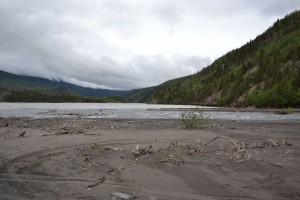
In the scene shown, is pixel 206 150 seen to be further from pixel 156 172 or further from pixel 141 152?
pixel 156 172

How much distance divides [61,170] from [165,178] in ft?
12.9

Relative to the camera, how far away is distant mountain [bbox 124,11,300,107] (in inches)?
3344

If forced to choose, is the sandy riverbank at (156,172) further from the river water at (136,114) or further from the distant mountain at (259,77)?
the distant mountain at (259,77)

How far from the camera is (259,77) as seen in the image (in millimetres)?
108562

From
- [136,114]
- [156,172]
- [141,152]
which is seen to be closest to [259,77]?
[136,114]

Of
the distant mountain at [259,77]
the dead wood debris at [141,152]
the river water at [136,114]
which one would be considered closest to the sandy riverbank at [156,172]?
the dead wood debris at [141,152]

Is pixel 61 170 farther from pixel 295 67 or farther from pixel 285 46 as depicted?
pixel 285 46

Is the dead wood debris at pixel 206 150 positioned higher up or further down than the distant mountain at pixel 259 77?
further down

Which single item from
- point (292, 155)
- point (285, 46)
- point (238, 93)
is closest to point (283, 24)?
point (285, 46)

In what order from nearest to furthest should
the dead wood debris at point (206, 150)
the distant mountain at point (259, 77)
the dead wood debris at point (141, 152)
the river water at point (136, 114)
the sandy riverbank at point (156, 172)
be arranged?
1. the sandy riverbank at point (156, 172)
2. the dead wood debris at point (206, 150)
3. the dead wood debris at point (141, 152)
4. the river water at point (136, 114)
5. the distant mountain at point (259, 77)

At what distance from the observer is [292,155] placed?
479 inches

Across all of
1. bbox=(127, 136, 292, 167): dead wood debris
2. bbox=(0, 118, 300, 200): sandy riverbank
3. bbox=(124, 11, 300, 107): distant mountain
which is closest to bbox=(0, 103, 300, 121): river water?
bbox=(127, 136, 292, 167): dead wood debris

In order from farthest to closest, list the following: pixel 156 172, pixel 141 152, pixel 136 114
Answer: pixel 136 114 < pixel 141 152 < pixel 156 172

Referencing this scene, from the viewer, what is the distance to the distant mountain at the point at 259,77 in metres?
84.9
